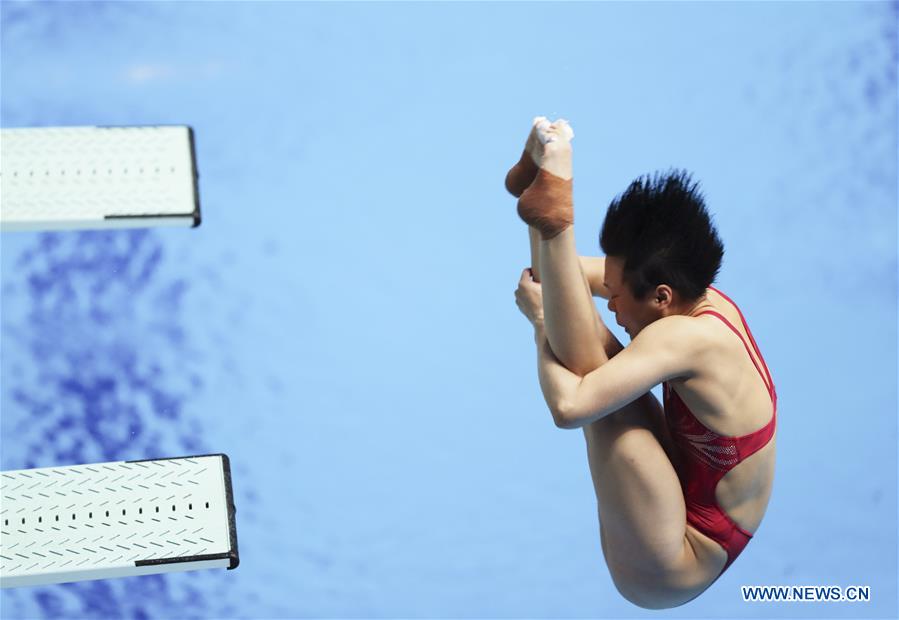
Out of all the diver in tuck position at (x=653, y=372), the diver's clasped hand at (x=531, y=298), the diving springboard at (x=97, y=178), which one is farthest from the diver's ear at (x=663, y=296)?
the diving springboard at (x=97, y=178)

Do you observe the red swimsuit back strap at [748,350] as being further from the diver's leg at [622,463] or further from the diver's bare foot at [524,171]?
the diver's bare foot at [524,171]

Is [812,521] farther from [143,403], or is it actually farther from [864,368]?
[143,403]

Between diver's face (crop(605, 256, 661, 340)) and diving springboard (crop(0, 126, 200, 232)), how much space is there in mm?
583

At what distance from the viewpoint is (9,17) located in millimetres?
3303

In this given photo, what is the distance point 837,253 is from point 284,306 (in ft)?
5.43

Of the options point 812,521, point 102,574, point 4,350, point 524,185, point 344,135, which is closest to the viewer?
point 102,574

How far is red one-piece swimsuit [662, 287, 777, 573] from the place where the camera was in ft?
5.41

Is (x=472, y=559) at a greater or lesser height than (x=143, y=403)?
lesser

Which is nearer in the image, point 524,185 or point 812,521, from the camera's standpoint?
point 524,185

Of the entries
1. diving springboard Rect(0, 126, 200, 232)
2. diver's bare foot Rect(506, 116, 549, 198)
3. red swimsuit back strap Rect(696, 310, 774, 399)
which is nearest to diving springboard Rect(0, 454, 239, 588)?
diving springboard Rect(0, 126, 200, 232)

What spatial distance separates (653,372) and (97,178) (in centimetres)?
78

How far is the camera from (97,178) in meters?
1.48

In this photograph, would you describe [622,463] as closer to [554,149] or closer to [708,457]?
[708,457]

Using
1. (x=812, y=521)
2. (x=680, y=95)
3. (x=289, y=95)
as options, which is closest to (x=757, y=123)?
(x=680, y=95)
